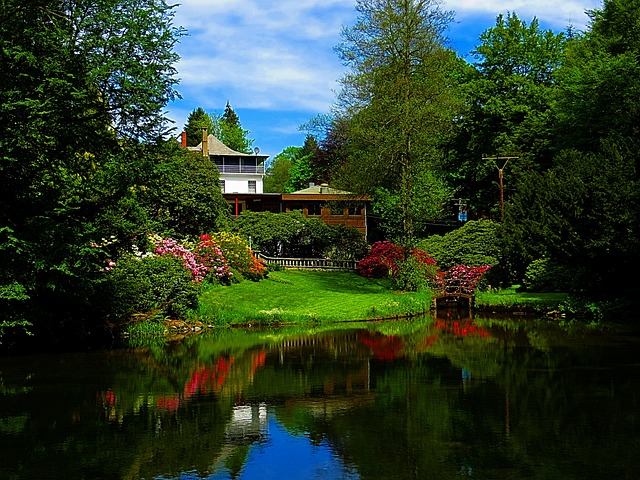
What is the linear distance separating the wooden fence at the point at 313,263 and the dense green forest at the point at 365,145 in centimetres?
440

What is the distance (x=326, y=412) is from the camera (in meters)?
11.1

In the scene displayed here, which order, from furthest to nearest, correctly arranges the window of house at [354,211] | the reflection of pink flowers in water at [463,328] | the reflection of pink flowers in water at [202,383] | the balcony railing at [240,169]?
the balcony railing at [240,169] → the window of house at [354,211] → the reflection of pink flowers in water at [463,328] → the reflection of pink flowers in water at [202,383]

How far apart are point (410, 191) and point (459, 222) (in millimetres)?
21732

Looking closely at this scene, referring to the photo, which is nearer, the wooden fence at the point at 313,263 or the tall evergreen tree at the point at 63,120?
the tall evergreen tree at the point at 63,120

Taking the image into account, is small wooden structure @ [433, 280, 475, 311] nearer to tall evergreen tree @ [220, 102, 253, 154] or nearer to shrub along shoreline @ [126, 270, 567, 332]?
shrub along shoreline @ [126, 270, 567, 332]

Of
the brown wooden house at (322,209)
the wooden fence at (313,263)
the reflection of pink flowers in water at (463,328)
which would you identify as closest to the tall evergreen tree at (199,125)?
the brown wooden house at (322,209)

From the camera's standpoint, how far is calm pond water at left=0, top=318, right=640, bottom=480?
323 inches

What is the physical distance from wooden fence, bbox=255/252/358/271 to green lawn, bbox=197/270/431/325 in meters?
5.35

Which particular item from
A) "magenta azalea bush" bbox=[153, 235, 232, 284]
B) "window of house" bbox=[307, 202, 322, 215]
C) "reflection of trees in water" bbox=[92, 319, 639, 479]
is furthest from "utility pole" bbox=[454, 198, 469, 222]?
"reflection of trees in water" bbox=[92, 319, 639, 479]

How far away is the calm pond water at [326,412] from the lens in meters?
8.20

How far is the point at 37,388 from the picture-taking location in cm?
1334

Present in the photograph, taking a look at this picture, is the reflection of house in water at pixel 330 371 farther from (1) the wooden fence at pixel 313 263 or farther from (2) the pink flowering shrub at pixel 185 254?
(1) the wooden fence at pixel 313 263

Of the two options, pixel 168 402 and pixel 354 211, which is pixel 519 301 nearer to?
pixel 168 402

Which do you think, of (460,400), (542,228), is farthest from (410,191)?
(460,400)
